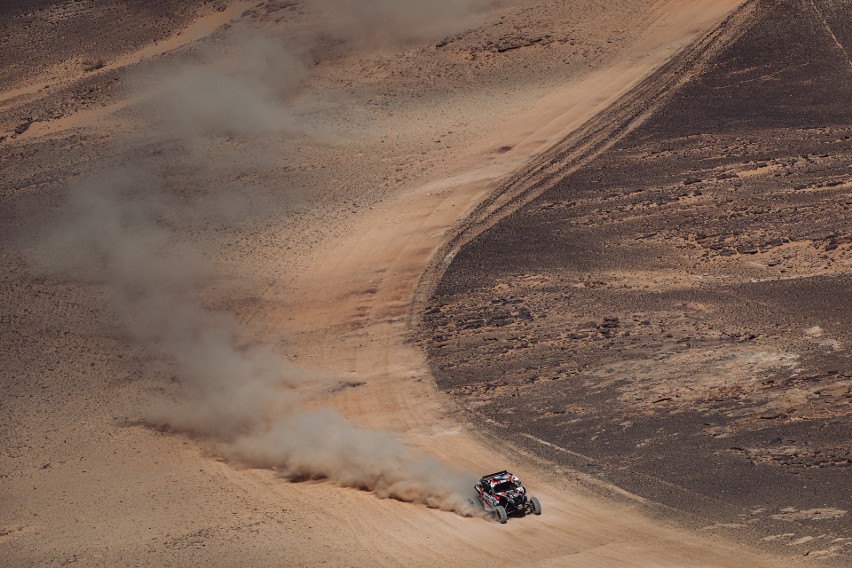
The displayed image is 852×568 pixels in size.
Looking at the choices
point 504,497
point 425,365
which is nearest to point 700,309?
point 425,365

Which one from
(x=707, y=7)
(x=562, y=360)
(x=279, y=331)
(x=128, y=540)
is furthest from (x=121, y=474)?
(x=707, y=7)

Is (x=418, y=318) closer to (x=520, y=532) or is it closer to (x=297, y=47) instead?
(x=520, y=532)

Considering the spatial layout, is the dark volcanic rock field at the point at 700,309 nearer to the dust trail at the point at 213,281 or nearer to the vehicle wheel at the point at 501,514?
the vehicle wheel at the point at 501,514

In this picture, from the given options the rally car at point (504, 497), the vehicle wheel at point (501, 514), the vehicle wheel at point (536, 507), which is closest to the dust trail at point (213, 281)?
the rally car at point (504, 497)

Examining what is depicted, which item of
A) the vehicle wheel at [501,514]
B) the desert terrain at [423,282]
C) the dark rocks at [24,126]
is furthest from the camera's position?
the dark rocks at [24,126]

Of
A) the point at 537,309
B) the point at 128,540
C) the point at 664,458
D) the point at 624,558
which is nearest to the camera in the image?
the point at 624,558

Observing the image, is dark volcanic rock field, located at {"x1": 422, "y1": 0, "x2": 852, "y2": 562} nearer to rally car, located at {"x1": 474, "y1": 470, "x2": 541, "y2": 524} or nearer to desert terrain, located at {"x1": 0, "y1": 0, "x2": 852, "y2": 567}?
desert terrain, located at {"x1": 0, "y1": 0, "x2": 852, "y2": 567}

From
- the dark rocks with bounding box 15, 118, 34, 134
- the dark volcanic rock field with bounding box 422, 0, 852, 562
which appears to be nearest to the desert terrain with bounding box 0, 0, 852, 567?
the dark volcanic rock field with bounding box 422, 0, 852, 562
